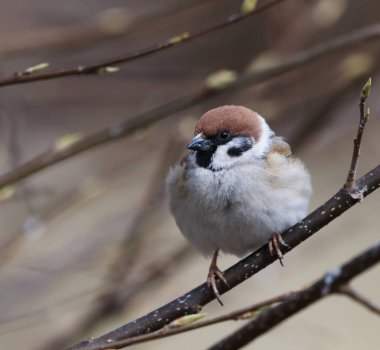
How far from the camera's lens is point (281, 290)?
5191mm

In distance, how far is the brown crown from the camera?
251cm

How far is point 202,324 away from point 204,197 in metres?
1.23

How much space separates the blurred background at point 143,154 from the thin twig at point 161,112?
2.2 inches

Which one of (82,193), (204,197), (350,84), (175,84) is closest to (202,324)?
(204,197)

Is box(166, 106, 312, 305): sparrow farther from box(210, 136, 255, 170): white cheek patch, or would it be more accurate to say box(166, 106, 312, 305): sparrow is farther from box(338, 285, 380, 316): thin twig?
box(338, 285, 380, 316): thin twig

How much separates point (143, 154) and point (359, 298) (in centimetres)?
261

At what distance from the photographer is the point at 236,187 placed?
249 cm

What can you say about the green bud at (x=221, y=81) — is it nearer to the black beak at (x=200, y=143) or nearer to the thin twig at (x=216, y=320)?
the black beak at (x=200, y=143)

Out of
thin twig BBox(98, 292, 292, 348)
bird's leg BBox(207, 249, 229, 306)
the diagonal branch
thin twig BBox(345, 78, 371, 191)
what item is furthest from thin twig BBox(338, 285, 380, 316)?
bird's leg BBox(207, 249, 229, 306)

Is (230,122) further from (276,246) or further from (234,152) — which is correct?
(276,246)

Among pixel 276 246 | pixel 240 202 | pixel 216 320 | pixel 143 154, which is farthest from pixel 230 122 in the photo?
pixel 216 320

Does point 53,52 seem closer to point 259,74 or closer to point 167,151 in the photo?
point 167,151

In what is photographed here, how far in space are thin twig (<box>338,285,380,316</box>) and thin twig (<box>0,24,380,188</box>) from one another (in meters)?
1.40

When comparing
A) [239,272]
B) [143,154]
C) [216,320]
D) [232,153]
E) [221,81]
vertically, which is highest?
[143,154]
